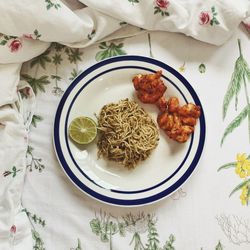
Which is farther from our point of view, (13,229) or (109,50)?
(109,50)

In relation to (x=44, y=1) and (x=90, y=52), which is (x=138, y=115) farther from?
(x=44, y=1)

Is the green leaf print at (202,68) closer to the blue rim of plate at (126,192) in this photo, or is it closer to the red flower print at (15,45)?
the blue rim of plate at (126,192)

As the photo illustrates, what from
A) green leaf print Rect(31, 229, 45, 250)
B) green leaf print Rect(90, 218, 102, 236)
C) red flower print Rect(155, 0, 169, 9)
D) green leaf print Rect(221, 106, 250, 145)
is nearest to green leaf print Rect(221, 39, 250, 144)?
green leaf print Rect(221, 106, 250, 145)

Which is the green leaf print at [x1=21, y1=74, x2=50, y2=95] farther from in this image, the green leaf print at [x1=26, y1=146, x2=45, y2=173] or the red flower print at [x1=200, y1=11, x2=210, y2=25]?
the red flower print at [x1=200, y1=11, x2=210, y2=25]

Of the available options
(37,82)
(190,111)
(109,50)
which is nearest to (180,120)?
(190,111)

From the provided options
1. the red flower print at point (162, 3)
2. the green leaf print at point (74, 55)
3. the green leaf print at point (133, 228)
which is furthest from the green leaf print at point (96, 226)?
the red flower print at point (162, 3)

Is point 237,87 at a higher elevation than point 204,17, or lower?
lower

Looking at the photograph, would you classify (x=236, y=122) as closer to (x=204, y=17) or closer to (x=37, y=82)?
(x=204, y=17)
